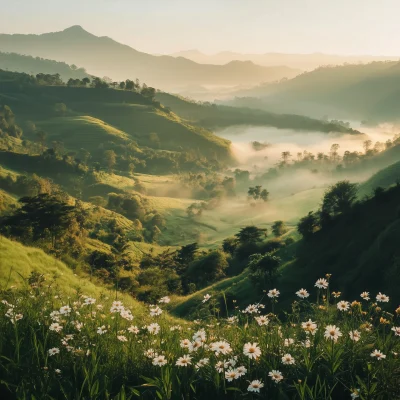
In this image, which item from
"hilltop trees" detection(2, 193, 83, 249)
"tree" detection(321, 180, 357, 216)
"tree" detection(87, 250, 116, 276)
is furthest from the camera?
"tree" detection(321, 180, 357, 216)

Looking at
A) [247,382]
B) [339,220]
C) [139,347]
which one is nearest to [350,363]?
[247,382]

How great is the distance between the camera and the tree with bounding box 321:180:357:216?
302ft

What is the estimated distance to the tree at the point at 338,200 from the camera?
92062 millimetres

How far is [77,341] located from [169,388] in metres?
2.25

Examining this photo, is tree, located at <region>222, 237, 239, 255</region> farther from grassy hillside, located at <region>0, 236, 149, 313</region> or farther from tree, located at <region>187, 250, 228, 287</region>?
grassy hillside, located at <region>0, 236, 149, 313</region>

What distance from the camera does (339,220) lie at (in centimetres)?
8881

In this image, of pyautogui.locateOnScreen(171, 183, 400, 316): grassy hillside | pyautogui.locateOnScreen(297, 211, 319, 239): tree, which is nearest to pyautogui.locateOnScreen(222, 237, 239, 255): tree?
pyautogui.locateOnScreen(171, 183, 400, 316): grassy hillside

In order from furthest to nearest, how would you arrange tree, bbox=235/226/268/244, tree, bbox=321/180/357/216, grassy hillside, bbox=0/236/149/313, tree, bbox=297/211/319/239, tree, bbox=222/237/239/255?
tree, bbox=222/237/239/255, tree, bbox=235/226/268/244, tree, bbox=297/211/319/239, tree, bbox=321/180/357/216, grassy hillside, bbox=0/236/149/313

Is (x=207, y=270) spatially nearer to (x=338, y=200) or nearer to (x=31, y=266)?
(x=338, y=200)

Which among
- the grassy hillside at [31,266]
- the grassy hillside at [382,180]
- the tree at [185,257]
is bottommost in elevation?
the tree at [185,257]

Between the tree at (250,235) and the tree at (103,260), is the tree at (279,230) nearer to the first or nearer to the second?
the tree at (250,235)

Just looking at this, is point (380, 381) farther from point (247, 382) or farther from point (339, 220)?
point (339, 220)

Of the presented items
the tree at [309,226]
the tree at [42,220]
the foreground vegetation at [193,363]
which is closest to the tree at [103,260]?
the tree at [42,220]

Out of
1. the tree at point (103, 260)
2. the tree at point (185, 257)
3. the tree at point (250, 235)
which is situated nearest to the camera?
the tree at point (103, 260)
